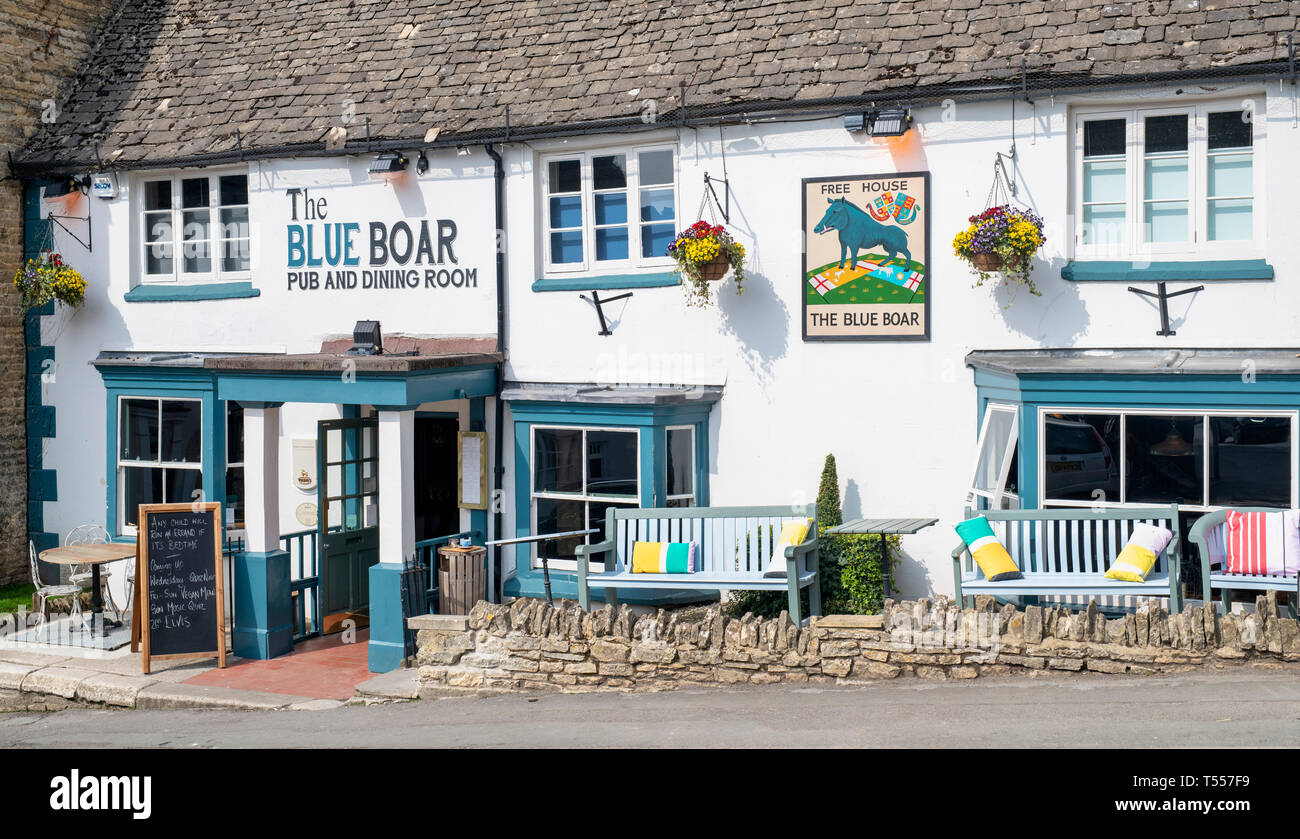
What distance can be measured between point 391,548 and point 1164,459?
653 cm

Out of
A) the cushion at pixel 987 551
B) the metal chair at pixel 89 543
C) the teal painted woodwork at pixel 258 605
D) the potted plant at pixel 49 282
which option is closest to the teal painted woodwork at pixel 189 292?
the potted plant at pixel 49 282

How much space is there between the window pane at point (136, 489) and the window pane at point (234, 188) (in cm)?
312

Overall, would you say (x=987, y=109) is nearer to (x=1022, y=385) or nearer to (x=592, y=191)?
(x=1022, y=385)

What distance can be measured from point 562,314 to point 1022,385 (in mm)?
4507

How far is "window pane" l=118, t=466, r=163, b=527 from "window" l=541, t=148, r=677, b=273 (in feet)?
17.1

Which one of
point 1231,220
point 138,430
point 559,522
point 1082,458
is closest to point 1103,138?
point 1231,220

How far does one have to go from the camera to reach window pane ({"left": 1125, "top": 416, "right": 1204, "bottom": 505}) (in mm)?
9844

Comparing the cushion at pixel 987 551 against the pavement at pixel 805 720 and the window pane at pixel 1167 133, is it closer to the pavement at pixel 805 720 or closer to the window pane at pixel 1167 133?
the pavement at pixel 805 720

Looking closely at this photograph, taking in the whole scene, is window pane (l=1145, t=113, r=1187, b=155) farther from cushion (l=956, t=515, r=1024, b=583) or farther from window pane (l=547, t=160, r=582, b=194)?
window pane (l=547, t=160, r=582, b=194)

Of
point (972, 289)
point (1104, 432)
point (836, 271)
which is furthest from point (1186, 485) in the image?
point (836, 271)

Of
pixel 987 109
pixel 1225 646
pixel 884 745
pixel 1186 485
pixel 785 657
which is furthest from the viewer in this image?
pixel 987 109

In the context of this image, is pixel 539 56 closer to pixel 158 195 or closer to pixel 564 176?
pixel 564 176

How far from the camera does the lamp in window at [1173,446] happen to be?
32.4 ft

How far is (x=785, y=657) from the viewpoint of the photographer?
9250 millimetres
